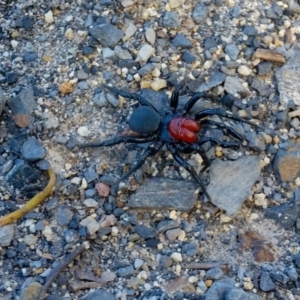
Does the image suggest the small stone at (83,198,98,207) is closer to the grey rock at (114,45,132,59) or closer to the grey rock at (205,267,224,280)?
the grey rock at (205,267,224,280)

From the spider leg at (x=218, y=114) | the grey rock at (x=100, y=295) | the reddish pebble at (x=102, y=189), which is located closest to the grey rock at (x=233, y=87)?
the spider leg at (x=218, y=114)

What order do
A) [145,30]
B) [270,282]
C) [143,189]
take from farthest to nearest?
[145,30] → [143,189] → [270,282]

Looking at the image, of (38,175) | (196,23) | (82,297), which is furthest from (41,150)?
(196,23)

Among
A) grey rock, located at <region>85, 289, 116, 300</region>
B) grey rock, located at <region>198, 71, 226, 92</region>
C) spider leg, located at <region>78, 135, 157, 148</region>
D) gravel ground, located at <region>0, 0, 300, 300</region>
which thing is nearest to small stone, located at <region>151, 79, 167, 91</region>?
gravel ground, located at <region>0, 0, 300, 300</region>

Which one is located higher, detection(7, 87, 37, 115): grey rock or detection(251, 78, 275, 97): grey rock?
detection(251, 78, 275, 97): grey rock

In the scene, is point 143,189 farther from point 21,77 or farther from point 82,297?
point 21,77

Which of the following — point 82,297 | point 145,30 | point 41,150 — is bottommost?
point 82,297

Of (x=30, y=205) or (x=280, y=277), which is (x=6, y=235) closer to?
(x=30, y=205)
